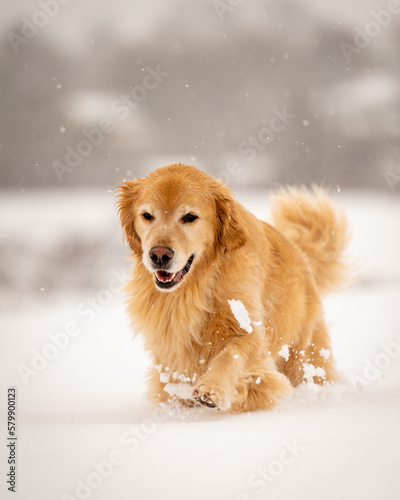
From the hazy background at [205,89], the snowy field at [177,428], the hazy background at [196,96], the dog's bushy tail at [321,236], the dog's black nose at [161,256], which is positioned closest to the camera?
the snowy field at [177,428]

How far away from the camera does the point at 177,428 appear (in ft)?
9.48

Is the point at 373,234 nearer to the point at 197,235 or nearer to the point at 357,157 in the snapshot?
the point at 357,157

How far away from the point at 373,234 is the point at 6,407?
36.3 ft

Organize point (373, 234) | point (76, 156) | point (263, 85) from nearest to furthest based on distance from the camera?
point (373, 234) < point (76, 156) < point (263, 85)

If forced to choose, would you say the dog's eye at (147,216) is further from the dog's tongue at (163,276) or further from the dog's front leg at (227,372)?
the dog's front leg at (227,372)

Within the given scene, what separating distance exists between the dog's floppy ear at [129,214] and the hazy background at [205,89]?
11.7 metres

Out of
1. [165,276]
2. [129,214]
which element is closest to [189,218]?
[165,276]

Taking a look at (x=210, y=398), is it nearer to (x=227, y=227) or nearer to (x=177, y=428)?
(x=177, y=428)

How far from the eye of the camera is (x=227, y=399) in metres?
3.26

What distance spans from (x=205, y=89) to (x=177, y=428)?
709 inches

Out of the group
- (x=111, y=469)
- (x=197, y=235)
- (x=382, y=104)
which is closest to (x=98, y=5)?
(x=382, y=104)

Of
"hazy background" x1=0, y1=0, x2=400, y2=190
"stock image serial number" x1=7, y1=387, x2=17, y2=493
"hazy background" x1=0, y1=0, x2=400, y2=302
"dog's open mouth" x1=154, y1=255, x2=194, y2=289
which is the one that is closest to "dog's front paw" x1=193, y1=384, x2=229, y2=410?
"dog's open mouth" x1=154, y1=255, x2=194, y2=289

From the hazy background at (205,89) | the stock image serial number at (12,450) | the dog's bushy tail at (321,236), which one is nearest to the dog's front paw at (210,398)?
the stock image serial number at (12,450)

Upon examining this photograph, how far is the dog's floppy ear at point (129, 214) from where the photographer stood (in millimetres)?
4086
